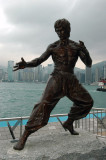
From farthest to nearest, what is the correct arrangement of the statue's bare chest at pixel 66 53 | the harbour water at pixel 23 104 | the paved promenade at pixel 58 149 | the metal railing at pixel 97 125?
the harbour water at pixel 23 104
the metal railing at pixel 97 125
the statue's bare chest at pixel 66 53
the paved promenade at pixel 58 149

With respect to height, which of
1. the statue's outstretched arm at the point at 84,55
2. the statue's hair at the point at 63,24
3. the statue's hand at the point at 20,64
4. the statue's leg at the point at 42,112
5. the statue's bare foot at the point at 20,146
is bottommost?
the statue's bare foot at the point at 20,146

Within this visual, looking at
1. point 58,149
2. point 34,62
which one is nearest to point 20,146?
point 58,149

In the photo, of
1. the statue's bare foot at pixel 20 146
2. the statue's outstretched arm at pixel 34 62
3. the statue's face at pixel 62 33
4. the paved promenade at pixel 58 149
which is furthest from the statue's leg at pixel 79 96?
the statue's bare foot at pixel 20 146

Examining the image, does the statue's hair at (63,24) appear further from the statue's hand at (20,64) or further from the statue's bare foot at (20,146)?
the statue's bare foot at (20,146)

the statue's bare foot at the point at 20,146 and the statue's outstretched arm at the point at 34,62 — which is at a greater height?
the statue's outstretched arm at the point at 34,62

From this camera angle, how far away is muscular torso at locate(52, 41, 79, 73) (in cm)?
358

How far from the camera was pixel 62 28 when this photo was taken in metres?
3.50

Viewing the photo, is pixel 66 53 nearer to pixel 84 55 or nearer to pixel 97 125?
pixel 84 55

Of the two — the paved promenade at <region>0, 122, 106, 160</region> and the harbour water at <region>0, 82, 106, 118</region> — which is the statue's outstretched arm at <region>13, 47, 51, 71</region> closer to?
the paved promenade at <region>0, 122, 106, 160</region>

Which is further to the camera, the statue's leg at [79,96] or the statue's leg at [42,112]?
the statue's leg at [79,96]

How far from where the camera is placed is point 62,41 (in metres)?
3.65

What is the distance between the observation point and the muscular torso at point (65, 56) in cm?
358

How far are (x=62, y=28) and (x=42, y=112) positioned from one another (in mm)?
1685

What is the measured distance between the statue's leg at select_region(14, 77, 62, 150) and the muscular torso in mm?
378
